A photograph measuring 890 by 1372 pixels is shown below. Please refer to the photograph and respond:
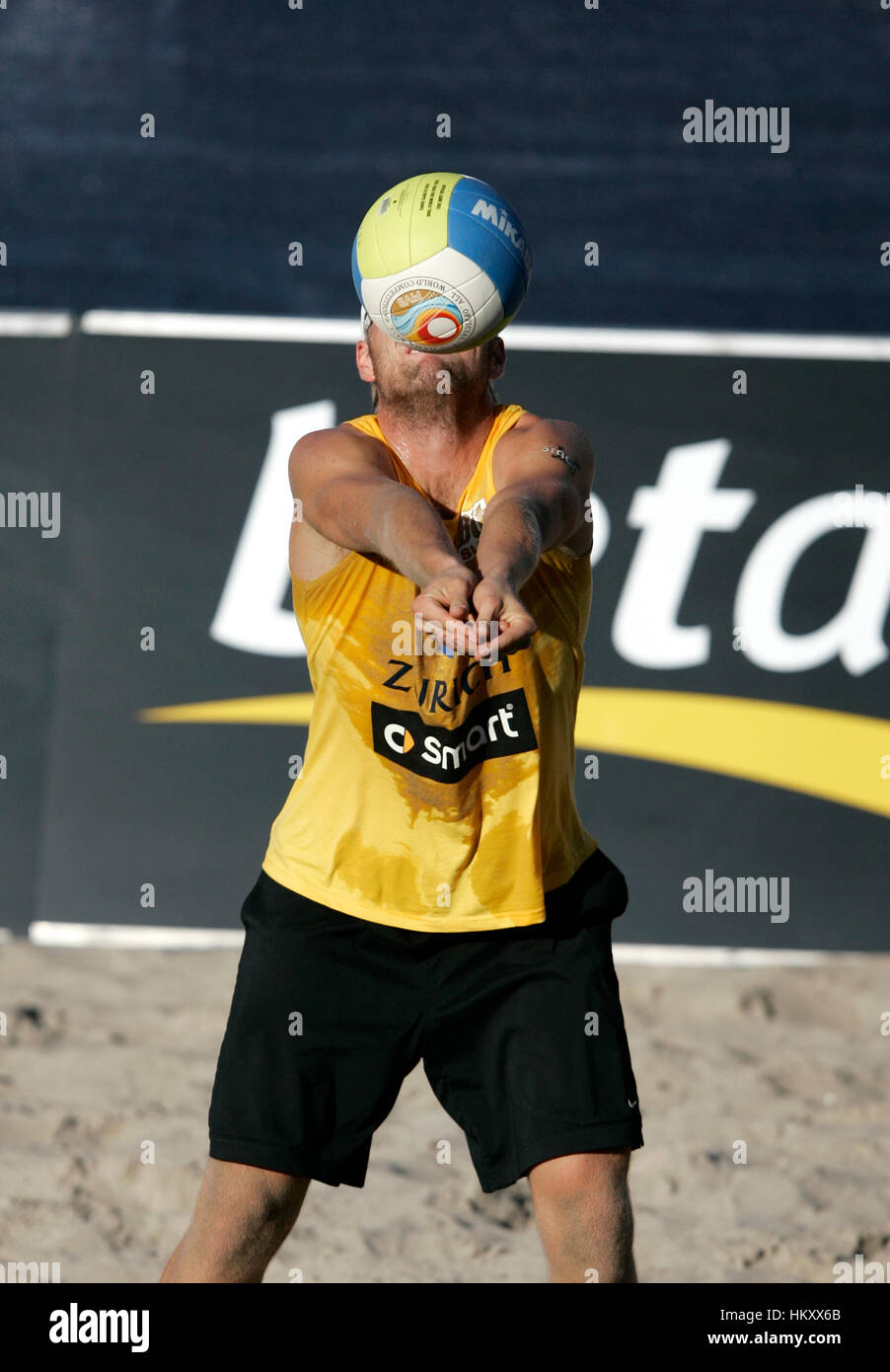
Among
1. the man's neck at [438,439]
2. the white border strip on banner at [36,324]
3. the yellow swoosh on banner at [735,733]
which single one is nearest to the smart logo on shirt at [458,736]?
the man's neck at [438,439]

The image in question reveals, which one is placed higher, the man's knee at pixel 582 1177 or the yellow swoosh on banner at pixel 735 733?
the yellow swoosh on banner at pixel 735 733

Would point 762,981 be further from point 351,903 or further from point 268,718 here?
point 351,903

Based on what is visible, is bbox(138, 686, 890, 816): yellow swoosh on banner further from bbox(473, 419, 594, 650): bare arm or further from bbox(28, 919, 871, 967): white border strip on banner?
bbox(473, 419, 594, 650): bare arm

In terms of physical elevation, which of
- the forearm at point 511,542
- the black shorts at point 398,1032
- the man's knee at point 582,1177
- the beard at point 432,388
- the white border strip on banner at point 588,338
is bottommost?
the man's knee at point 582,1177

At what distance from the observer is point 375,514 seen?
2.06 metres

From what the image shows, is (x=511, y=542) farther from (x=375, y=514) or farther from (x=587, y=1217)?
(x=587, y=1217)

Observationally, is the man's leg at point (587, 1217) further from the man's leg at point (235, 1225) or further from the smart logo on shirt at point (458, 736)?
the smart logo on shirt at point (458, 736)

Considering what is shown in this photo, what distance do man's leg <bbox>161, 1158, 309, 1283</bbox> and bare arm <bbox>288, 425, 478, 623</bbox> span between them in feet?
3.33

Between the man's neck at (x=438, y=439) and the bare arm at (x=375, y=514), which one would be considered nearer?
the bare arm at (x=375, y=514)

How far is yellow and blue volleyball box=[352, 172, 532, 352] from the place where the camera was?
216cm

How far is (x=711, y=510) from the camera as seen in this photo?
4730 millimetres

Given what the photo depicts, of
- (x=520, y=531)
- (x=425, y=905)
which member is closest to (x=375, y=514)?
(x=520, y=531)

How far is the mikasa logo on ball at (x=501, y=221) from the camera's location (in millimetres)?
2195

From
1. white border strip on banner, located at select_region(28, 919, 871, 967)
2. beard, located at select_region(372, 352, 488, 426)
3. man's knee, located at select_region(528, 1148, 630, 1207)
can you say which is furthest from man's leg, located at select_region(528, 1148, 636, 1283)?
white border strip on banner, located at select_region(28, 919, 871, 967)
